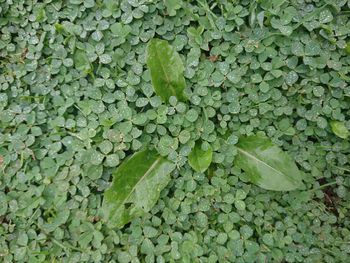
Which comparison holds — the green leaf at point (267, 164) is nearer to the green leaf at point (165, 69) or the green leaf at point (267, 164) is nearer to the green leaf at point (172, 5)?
the green leaf at point (165, 69)

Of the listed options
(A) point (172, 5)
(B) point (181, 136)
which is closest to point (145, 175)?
(B) point (181, 136)

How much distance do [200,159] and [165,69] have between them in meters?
0.52

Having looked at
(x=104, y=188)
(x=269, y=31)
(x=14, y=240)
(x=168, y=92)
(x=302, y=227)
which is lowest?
(x=302, y=227)

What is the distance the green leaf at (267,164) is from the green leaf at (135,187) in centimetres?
41

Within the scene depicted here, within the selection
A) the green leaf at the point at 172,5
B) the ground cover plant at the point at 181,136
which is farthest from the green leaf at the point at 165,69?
the green leaf at the point at 172,5

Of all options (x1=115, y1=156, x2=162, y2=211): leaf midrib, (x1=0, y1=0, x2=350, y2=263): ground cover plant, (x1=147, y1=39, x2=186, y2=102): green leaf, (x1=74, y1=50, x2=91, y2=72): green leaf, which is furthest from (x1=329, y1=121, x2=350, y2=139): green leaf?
(x1=74, y1=50, x2=91, y2=72): green leaf

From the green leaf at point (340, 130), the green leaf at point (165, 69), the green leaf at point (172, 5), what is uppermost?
the green leaf at point (172, 5)

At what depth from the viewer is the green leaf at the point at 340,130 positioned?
2.22 meters

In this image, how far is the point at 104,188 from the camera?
87.9 inches

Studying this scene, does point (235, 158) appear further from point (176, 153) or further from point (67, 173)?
point (67, 173)

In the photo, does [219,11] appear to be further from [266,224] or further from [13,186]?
[13,186]

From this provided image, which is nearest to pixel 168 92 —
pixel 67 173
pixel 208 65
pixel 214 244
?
pixel 208 65

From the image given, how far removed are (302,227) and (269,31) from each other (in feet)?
3.53

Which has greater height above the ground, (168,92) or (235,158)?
(168,92)
